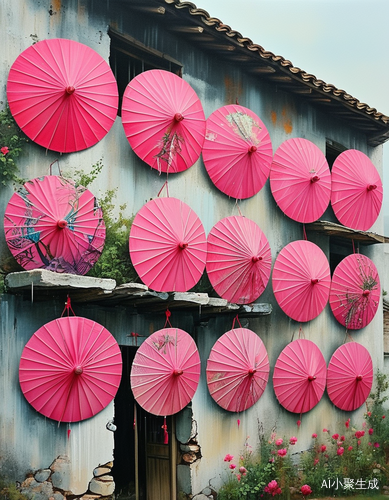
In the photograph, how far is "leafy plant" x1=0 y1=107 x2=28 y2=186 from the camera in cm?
757

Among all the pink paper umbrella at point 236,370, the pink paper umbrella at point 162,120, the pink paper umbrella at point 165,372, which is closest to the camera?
the pink paper umbrella at point 165,372

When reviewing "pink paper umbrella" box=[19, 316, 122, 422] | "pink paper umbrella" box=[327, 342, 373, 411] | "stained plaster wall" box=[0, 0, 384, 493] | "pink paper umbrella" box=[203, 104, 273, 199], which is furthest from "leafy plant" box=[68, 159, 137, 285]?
"pink paper umbrella" box=[327, 342, 373, 411]

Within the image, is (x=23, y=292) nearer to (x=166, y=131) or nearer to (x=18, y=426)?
(x=18, y=426)

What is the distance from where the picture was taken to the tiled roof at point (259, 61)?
923 cm

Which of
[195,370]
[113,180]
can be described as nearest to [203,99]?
[113,180]

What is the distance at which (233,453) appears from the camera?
33.0ft

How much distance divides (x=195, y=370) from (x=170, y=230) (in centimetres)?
201

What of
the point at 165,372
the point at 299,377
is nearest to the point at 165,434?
the point at 165,372

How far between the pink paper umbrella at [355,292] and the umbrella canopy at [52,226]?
574cm

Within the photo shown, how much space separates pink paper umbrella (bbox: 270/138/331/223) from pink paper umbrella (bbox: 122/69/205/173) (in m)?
2.15

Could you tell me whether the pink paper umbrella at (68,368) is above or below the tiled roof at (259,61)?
below

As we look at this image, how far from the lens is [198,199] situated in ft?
32.8

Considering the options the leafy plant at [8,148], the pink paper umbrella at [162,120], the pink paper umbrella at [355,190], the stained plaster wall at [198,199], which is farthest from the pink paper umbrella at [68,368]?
the pink paper umbrella at [355,190]

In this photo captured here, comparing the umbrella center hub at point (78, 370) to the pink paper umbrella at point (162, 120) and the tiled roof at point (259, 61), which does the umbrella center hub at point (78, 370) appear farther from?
the tiled roof at point (259, 61)
